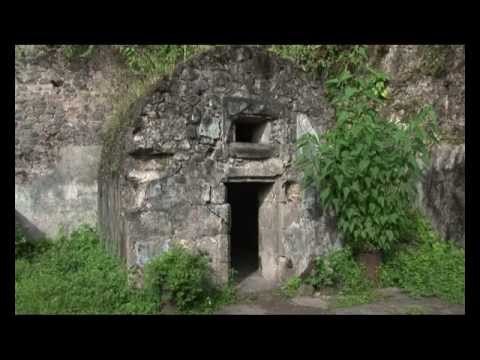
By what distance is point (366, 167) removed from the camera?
546 centimetres

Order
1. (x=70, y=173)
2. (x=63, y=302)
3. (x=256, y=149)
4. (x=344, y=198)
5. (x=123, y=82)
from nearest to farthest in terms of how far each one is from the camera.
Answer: (x=63, y=302)
(x=344, y=198)
(x=256, y=149)
(x=70, y=173)
(x=123, y=82)

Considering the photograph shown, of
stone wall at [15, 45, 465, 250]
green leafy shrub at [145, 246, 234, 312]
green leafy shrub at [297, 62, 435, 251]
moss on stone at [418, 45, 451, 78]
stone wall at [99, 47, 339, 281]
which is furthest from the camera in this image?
moss on stone at [418, 45, 451, 78]

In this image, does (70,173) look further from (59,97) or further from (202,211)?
(202,211)

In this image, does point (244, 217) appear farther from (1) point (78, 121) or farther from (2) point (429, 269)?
(2) point (429, 269)

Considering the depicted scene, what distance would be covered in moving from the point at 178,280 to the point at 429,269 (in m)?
3.91

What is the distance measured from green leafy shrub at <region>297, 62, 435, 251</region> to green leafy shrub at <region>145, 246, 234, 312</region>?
2.02 metres

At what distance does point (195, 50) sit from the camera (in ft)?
27.1

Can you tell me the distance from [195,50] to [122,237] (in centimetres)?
440

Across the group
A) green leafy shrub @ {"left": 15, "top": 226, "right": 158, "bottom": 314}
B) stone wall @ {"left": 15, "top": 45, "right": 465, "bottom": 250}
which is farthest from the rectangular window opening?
stone wall @ {"left": 15, "top": 45, "right": 465, "bottom": 250}

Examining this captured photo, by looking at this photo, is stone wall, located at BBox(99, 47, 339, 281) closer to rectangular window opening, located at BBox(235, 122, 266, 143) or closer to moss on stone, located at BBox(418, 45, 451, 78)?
rectangular window opening, located at BBox(235, 122, 266, 143)

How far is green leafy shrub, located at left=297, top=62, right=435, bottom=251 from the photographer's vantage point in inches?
216

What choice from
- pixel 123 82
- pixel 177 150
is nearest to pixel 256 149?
pixel 177 150

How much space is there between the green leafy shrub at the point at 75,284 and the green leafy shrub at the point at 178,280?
0.80ft

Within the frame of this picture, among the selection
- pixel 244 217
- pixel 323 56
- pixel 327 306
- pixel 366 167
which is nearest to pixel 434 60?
pixel 323 56
